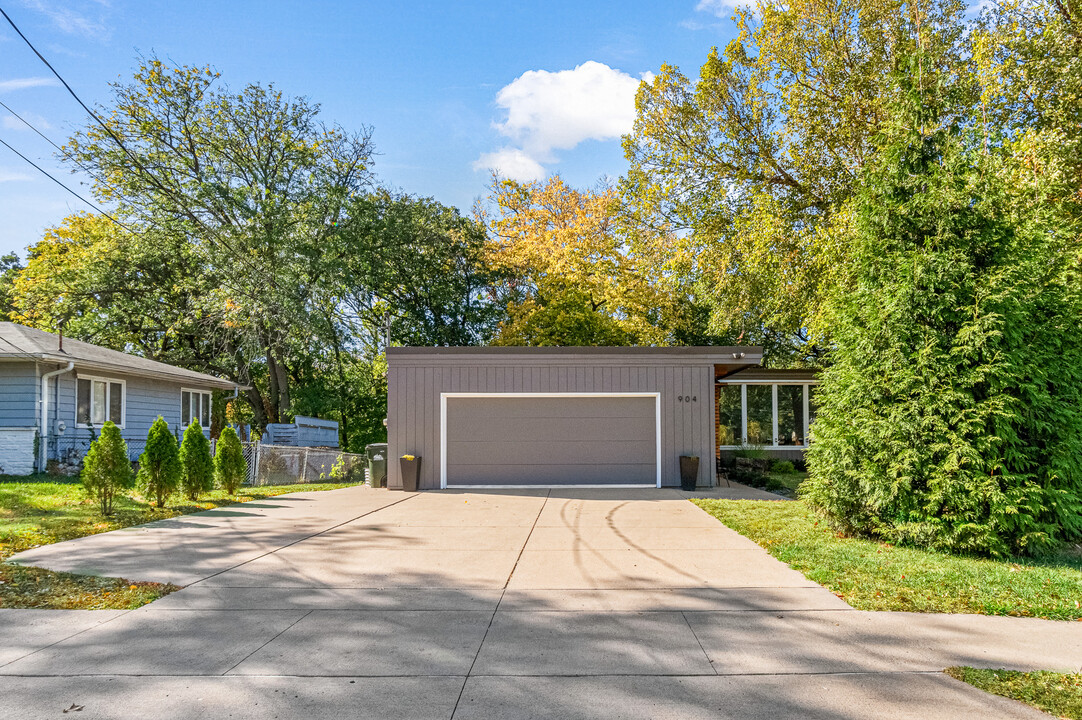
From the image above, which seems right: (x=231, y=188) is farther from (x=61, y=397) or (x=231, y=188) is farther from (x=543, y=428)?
(x=543, y=428)

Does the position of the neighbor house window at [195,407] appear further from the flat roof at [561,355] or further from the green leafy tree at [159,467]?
the green leafy tree at [159,467]

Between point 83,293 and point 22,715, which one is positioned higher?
point 83,293

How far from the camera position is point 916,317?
7461mm

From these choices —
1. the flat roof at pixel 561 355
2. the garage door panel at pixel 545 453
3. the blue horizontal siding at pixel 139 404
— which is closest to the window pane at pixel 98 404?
the blue horizontal siding at pixel 139 404

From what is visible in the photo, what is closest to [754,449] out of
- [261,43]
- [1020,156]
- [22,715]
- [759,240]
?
[759,240]

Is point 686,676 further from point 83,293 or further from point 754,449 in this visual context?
point 83,293

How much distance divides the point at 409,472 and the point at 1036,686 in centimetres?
1163

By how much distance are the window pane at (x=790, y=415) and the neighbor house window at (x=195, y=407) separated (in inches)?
681

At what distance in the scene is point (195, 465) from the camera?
11.3 metres

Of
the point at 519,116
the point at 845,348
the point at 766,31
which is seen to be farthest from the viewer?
the point at 519,116

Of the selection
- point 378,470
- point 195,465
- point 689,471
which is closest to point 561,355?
point 689,471

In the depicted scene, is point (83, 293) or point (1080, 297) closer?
point (1080, 297)

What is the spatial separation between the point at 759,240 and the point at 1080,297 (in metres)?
8.26

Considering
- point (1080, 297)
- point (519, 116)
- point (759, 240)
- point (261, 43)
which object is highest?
point (519, 116)
